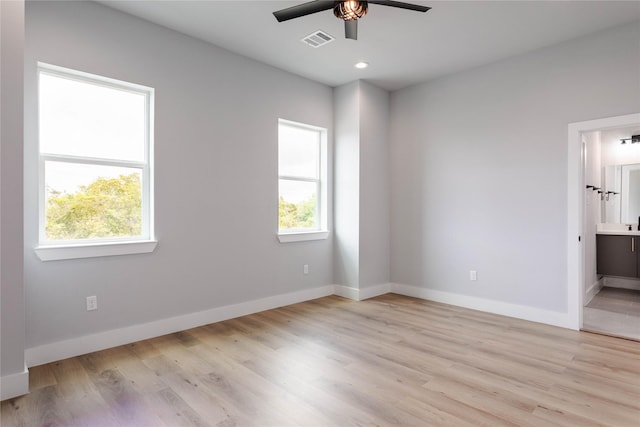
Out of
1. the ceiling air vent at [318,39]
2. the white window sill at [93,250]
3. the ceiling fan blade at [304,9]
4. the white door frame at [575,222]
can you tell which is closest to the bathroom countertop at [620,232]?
the white door frame at [575,222]

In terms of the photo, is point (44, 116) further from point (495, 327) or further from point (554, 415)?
point (495, 327)

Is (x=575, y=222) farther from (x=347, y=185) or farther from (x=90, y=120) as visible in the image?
(x=90, y=120)

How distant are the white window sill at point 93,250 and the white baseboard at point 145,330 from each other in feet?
2.22

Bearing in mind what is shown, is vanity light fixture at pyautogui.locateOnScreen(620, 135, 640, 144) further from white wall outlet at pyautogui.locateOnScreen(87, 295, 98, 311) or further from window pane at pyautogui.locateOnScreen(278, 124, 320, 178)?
white wall outlet at pyautogui.locateOnScreen(87, 295, 98, 311)

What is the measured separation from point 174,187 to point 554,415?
3.45 meters

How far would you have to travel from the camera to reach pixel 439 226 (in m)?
4.67

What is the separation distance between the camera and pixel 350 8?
2.50 metres

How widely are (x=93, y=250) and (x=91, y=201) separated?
0.44 m

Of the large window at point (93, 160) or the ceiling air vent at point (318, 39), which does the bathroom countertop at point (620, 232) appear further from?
the large window at point (93, 160)

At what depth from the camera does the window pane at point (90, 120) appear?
2.83 metres

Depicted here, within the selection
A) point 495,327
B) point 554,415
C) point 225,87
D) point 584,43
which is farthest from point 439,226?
point 225,87

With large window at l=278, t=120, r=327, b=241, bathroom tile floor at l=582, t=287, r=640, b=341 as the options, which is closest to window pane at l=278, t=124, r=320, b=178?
large window at l=278, t=120, r=327, b=241

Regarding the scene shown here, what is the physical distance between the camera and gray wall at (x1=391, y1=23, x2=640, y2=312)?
351 centimetres

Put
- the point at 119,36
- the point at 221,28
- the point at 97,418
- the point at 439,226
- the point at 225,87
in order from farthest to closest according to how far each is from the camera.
Result: the point at 439,226 → the point at 225,87 → the point at 221,28 → the point at 119,36 → the point at 97,418
